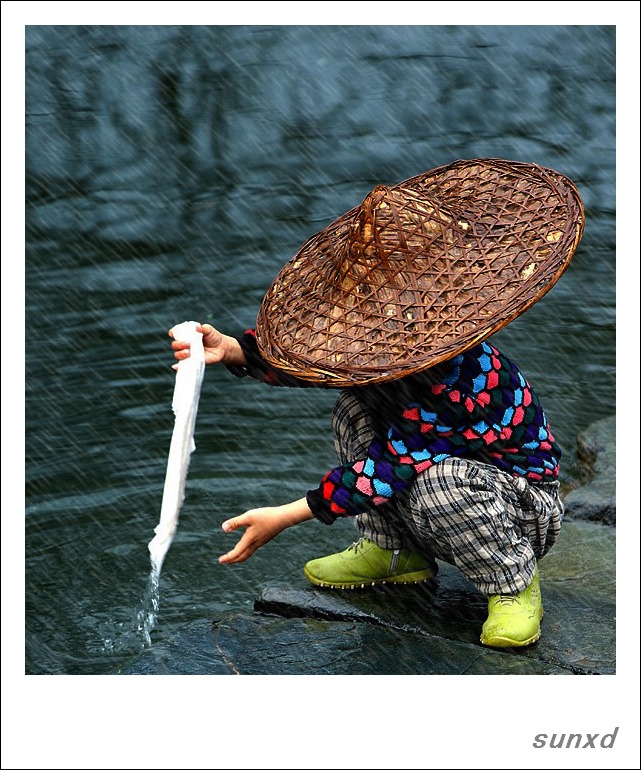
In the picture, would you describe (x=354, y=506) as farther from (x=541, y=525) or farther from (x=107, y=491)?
(x=107, y=491)

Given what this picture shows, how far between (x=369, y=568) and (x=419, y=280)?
3.30 ft

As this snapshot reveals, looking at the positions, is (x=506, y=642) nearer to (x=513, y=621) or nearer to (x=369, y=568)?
(x=513, y=621)

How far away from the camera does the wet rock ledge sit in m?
3.31

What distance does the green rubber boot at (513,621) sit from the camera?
10.9ft

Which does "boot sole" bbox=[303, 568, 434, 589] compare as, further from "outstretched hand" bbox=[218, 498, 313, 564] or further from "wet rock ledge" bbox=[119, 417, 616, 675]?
"outstretched hand" bbox=[218, 498, 313, 564]

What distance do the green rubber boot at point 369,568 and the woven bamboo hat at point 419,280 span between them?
77 cm

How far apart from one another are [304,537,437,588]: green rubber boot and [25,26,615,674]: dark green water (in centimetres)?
37

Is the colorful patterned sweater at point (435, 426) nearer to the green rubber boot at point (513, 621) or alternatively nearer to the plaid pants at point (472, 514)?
the plaid pants at point (472, 514)

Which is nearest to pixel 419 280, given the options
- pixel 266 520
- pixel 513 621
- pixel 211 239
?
pixel 266 520

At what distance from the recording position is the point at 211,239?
689cm

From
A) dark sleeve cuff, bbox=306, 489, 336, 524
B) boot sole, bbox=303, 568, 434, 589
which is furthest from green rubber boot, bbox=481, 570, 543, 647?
dark sleeve cuff, bbox=306, 489, 336, 524

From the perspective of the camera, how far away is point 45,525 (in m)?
4.45

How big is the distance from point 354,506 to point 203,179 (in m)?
4.90

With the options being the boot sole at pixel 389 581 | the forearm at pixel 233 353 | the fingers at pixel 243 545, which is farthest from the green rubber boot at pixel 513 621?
→ the forearm at pixel 233 353
